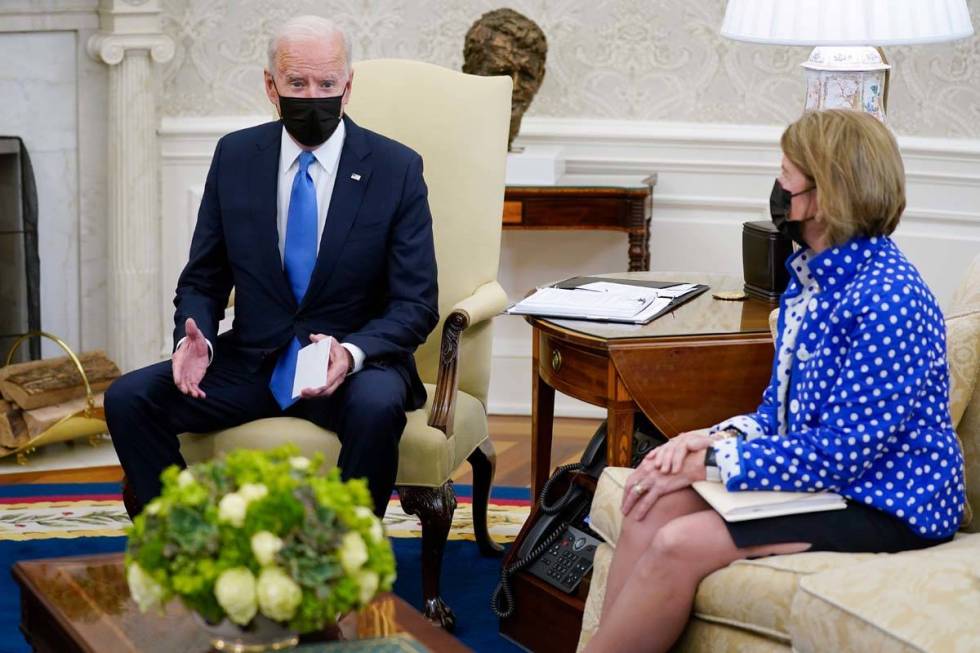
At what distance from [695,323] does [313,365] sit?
812 millimetres

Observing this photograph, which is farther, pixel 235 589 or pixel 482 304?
pixel 482 304

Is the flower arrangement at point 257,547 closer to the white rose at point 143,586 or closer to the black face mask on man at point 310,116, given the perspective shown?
the white rose at point 143,586

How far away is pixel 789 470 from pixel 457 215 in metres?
1.30

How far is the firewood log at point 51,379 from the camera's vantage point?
421cm

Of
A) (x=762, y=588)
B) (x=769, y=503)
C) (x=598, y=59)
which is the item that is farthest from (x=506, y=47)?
(x=762, y=588)

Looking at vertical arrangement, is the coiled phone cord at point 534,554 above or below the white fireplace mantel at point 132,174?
below

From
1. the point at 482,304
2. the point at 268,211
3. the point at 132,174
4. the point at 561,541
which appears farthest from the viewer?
the point at 132,174

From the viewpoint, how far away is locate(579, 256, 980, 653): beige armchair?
6.51 ft

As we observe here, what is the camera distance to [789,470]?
2254mm

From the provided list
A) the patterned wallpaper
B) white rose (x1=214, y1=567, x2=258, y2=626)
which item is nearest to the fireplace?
the patterned wallpaper

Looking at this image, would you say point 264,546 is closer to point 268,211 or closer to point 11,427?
point 268,211

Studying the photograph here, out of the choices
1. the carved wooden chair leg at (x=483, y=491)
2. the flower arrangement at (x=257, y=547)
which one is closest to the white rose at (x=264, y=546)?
the flower arrangement at (x=257, y=547)

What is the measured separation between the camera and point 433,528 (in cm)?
296

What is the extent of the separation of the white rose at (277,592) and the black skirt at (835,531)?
882mm
